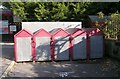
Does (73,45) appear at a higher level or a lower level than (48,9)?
lower

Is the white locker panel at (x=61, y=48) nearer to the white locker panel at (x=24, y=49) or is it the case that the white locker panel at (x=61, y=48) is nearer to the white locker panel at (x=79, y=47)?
the white locker panel at (x=79, y=47)

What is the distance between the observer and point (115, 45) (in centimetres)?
1750

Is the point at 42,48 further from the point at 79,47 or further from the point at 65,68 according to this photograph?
the point at 65,68

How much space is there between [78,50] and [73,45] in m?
0.39

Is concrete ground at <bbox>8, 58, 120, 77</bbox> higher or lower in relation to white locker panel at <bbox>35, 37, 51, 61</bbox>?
lower

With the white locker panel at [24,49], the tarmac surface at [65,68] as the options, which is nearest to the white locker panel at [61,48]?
the tarmac surface at [65,68]

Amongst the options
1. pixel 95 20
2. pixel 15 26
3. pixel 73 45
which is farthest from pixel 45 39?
pixel 15 26

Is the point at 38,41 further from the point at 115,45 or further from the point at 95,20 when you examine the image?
the point at 95,20

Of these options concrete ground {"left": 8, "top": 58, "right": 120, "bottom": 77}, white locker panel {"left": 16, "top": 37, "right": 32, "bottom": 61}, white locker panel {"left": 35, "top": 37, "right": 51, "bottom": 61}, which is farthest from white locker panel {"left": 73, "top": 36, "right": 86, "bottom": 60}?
white locker panel {"left": 16, "top": 37, "right": 32, "bottom": 61}

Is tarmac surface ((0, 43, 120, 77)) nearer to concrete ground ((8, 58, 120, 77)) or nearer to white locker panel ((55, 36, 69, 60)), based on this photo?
concrete ground ((8, 58, 120, 77))

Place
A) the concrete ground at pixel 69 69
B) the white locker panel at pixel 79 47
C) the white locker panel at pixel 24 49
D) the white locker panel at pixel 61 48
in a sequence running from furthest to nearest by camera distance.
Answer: the white locker panel at pixel 79 47
the white locker panel at pixel 61 48
the white locker panel at pixel 24 49
the concrete ground at pixel 69 69

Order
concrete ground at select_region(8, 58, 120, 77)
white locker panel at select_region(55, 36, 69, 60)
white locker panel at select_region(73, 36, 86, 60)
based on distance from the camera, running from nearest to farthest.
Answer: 1. concrete ground at select_region(8, 58, 120, 77)
2. white locker panel at select_region(55, 36, 69, 60)
3. white locker panel at select_region(73, 36, 86, 60)

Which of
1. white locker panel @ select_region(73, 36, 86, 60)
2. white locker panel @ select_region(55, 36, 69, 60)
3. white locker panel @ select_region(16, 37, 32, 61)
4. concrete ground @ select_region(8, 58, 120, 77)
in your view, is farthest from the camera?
white locker panel @ select_region(73, 36, 86, 60)

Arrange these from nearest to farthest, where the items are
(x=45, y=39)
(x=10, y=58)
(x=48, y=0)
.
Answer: (x=45, y=39)
(x=10, y=58)
(x=48, y=0)
